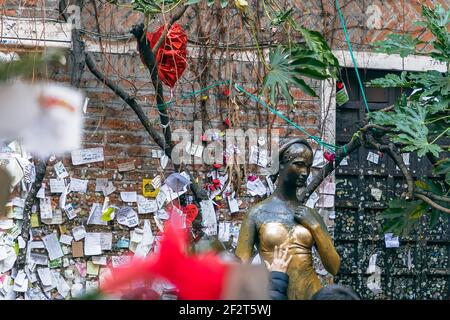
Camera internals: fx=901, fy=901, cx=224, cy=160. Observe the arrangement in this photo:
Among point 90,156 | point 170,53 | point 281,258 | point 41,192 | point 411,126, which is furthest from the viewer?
point 90,156

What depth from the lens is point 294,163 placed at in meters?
4.80

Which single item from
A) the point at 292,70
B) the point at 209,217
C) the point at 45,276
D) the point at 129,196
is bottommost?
the point at 45,276

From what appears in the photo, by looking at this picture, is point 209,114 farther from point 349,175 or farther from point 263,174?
point 349,175

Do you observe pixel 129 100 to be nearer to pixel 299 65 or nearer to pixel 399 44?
pixel 299 65

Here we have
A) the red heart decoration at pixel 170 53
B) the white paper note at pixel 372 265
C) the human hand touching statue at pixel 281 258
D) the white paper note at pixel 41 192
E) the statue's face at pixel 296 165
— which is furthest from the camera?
the white paper note at pixel 372 265

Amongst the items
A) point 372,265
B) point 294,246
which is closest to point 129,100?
point 294,246

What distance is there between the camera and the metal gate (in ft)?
23.7

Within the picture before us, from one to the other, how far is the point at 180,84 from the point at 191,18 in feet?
1.71

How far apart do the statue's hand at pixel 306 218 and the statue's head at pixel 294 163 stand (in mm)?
151

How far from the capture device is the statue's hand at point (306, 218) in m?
4.74

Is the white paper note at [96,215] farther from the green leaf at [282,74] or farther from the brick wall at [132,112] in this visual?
the green leaf at [282,74]

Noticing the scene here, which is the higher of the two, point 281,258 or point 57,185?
point 57,185

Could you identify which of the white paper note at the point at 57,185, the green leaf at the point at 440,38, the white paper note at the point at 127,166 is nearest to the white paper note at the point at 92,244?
the white paper note at the point at 57,185

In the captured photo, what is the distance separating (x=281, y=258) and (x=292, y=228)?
0.68ft
